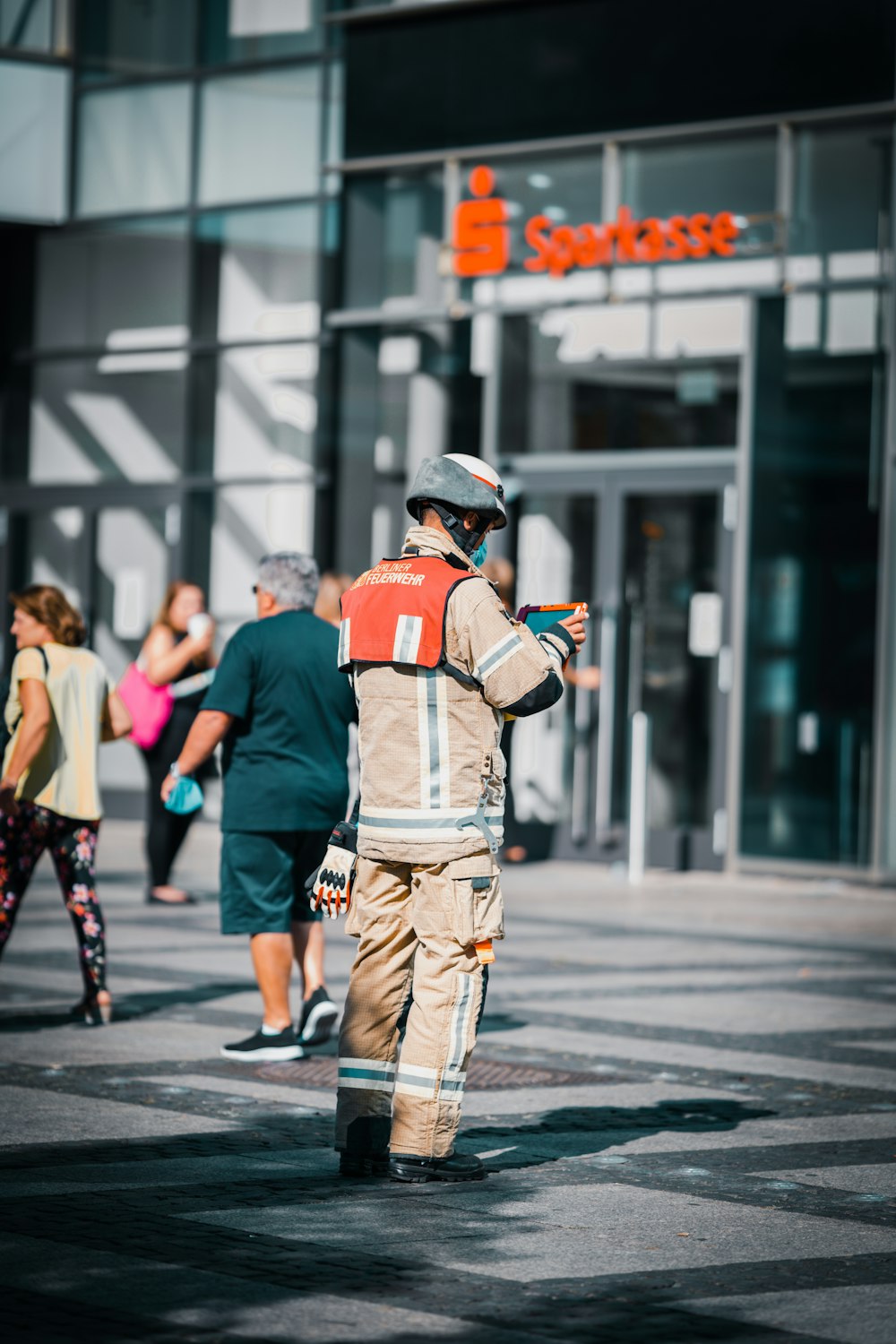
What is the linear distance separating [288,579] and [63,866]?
1.59 metres

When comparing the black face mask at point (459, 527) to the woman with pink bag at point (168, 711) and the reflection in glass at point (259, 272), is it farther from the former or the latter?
the reflection in glass at point (259, 272)

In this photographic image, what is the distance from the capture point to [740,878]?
1616cm

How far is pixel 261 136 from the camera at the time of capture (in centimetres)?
1941

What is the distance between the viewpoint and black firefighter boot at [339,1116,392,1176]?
19.6ft

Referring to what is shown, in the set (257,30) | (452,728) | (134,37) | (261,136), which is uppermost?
(134,37)

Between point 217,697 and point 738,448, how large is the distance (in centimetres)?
906

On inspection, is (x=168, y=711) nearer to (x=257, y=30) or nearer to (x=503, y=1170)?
(x=503, y=1170)

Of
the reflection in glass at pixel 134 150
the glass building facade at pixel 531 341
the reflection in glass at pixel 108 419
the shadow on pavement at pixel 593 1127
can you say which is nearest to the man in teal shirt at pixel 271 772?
the shadow on pavement at pixel 593 1127

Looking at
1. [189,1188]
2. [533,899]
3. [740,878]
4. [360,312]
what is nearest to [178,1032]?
[189,1188]

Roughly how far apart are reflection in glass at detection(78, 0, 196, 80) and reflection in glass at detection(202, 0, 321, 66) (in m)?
0.22

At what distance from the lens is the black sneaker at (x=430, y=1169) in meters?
5.89

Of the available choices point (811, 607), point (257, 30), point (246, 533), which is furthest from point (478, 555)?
point (257, 30)

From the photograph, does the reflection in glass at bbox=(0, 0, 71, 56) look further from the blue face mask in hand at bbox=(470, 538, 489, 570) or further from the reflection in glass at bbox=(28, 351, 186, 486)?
the blue face mask in hand at bbox=(470, 538, 489, 570)

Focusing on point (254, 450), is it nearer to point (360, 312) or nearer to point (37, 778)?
point (360, 312)
